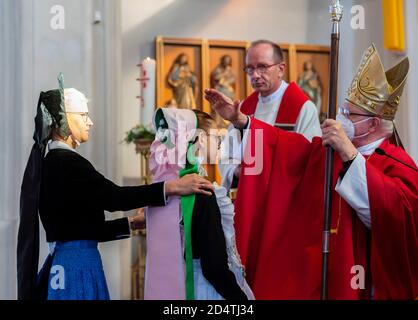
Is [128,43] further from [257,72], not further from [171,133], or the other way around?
[171,133]

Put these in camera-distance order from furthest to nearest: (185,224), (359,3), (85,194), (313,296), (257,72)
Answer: (359,3)
(257,72)
(313,296)
(85,194)
(185,224)

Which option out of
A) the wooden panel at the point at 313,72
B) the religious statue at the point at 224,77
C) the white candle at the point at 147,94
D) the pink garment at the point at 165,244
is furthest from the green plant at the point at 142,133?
the pink garment at the point at 165,244

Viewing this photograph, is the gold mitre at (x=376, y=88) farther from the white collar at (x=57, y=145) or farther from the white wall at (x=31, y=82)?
the white wall at (x=31, y=82)

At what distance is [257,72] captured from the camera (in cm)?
540

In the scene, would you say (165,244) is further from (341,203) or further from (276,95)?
Result: (276,95)

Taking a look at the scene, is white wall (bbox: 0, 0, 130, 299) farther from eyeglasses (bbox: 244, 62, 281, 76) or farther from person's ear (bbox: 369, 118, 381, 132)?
person's ear (bbox: 369, 118, 381, 132)

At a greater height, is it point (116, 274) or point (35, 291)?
point (35, 291)

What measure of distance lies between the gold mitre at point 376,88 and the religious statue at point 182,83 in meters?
4.40

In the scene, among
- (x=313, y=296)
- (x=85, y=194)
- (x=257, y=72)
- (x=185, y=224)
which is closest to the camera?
(x=185, y=224)

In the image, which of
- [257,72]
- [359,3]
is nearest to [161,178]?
[257,72]

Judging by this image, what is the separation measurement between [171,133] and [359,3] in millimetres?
4905

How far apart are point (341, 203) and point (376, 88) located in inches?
26.3

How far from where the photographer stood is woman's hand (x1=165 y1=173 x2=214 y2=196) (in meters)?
3.36

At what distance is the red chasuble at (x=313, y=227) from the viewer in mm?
3951
